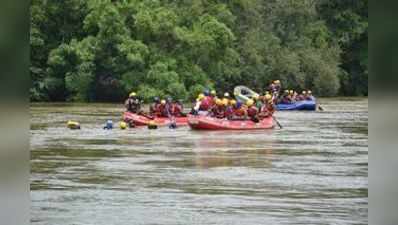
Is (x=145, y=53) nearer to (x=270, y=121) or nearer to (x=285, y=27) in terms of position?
(x=285, y=27)

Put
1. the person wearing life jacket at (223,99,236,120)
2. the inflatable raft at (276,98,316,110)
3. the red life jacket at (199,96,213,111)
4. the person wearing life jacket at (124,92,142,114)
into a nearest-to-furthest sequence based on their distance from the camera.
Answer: the person wearing life jacket at (223,99,236,120)
the red life jacket at (199,96,213,111)
the person wearing life jacket at (124,92,142,114)
the inflatable raft at (276,98,316,110)

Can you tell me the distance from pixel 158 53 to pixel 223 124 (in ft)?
44.2

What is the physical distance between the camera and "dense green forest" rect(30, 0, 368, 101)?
31.9m

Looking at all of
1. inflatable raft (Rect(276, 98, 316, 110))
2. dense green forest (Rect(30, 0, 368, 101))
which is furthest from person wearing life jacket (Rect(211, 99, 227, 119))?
dense green forest (Rect(30, 0, 368, 101))

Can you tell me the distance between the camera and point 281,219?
7.77m

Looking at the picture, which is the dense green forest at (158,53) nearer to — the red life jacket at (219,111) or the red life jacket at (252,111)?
the red life jacket at (252,111)

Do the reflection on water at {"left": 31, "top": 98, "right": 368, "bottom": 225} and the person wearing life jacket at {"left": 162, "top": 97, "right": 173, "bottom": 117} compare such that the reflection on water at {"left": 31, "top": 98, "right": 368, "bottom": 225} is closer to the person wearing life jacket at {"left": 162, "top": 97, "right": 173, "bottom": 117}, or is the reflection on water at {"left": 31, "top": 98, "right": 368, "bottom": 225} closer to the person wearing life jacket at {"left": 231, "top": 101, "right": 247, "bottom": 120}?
the person wearing life jacket at {"left": 231, "top": 101, "right": 247, "bottom": 120}

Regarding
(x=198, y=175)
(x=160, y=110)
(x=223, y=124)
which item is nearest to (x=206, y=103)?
(x=223, y=124)

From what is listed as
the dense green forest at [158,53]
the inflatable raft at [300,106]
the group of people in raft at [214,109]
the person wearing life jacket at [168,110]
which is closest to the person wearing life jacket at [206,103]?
the group of people in raft at [214,109]

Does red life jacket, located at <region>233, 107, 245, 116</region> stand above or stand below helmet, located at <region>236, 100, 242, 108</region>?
below

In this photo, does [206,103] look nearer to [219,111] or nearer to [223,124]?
[219,111]

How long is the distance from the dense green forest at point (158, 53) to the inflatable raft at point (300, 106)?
5074 millimetres

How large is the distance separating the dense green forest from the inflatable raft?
5.07 meters
